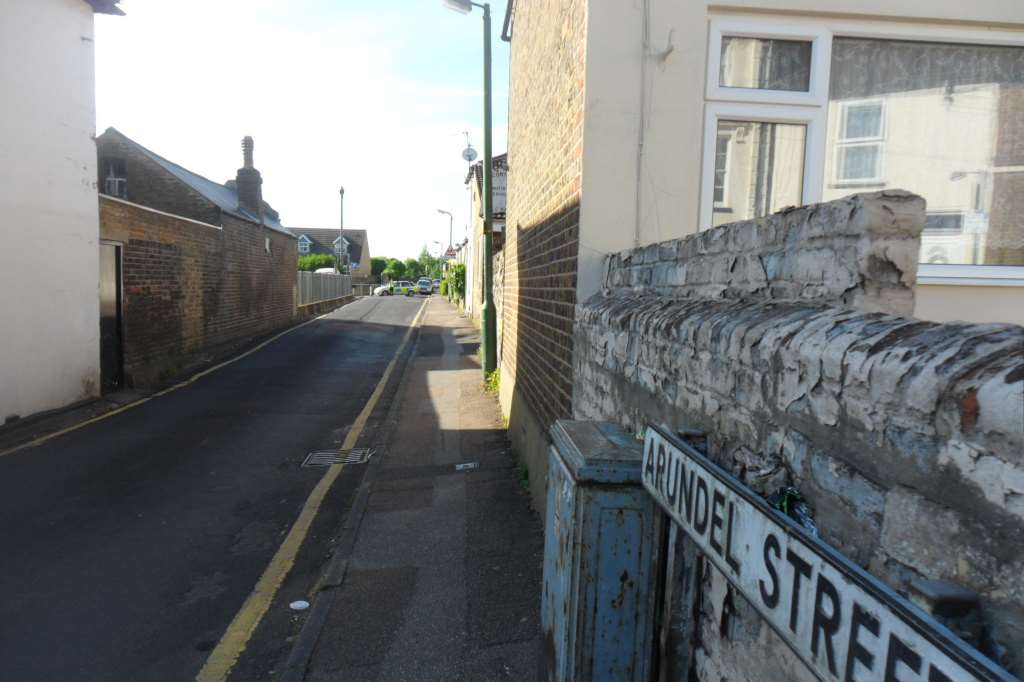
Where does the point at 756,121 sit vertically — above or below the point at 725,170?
above

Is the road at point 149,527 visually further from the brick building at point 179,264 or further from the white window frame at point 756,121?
the white window frame at point 756,121

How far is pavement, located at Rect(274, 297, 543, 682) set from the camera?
3.80 metres

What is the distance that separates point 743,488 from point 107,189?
23421 mm

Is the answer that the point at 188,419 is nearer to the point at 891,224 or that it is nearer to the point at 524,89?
the point at 524,89

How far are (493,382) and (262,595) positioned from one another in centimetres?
787

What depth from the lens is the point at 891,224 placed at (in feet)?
6.17

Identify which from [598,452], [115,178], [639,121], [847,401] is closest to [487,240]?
[639,121]

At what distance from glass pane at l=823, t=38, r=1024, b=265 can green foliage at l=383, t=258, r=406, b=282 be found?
8987 cm

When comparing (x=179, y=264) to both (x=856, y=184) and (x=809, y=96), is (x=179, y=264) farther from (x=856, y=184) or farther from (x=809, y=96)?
(x=856, y=184)

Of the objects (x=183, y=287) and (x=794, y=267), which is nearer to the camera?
(x=794, y=267)

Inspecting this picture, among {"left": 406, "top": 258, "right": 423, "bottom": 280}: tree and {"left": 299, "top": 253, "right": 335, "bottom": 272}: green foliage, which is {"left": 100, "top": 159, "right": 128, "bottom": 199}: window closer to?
{"left": 299, "top": 253, "right": 335, "bottom": 272}: green foliage

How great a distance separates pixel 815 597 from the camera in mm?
1278

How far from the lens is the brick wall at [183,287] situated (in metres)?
12.8

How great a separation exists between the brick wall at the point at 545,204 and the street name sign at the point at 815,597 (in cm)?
302
